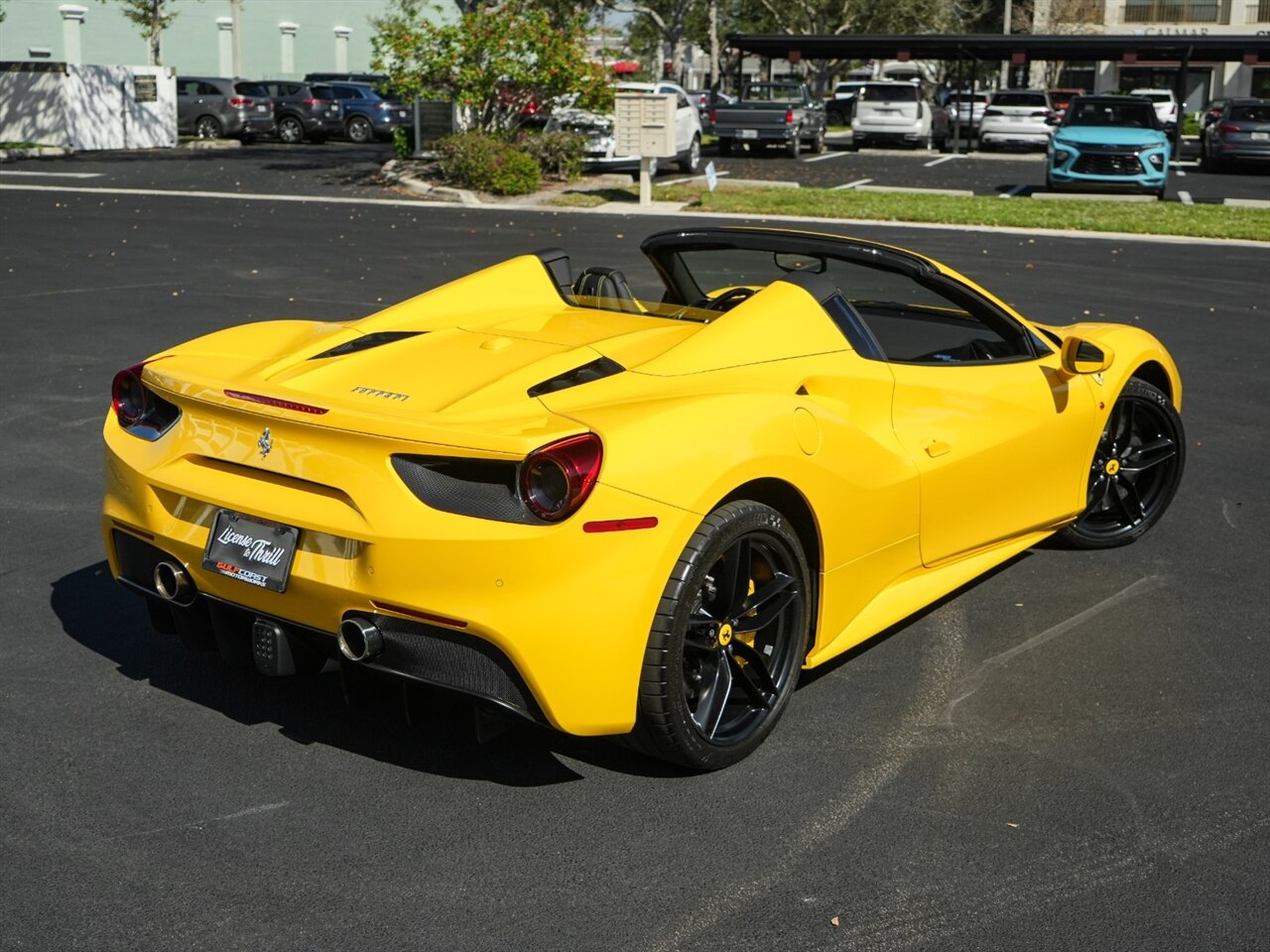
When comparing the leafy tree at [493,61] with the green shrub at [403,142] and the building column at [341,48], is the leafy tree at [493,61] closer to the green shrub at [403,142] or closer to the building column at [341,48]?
the green shrub at [403,142]

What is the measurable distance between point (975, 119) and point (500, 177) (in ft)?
108

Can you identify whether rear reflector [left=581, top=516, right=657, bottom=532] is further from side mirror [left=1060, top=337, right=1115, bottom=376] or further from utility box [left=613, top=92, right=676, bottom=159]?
utility box [left=613, top=92, right=676, bottom=159]

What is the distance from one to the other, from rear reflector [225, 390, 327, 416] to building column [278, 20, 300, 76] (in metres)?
55.7

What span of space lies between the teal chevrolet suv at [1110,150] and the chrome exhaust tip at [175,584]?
80.4 ft

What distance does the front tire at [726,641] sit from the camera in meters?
3.98

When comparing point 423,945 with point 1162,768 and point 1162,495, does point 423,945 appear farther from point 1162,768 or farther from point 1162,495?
point 1162,495

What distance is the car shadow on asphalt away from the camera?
14.3 feet

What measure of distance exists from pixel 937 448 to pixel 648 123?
21.3m

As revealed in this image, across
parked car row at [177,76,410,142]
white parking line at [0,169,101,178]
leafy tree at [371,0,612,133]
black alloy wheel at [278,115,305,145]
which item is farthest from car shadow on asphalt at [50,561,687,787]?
black alloy wheel at [278,115,305,145]

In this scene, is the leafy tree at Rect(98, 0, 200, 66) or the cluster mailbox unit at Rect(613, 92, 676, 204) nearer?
the cluster mailbox unit at Rect(613, 92, 676, 204)

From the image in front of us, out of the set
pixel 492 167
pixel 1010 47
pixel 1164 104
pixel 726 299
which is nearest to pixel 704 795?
pixel 726 299

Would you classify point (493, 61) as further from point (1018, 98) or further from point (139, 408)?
point (139, 408)

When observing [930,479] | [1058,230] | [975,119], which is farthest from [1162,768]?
[975,119]

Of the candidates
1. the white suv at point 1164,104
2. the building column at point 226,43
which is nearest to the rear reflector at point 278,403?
the white suv at point 1164,104
